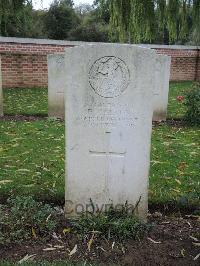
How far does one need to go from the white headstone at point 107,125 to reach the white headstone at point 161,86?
5145 millimetres

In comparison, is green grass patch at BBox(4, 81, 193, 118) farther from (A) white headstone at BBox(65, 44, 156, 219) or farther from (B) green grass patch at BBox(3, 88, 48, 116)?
(A) white headstone at BBox(65, 44, 156, 219)

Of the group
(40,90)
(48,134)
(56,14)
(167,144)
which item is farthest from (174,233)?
(56,14)

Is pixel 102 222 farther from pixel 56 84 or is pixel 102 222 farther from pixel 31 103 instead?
pixel 31 103

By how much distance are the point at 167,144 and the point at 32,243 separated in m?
3.89

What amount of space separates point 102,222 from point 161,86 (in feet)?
18.6

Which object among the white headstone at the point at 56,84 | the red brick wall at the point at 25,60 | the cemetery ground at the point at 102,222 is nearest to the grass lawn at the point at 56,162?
the cemetery ground at the point at 102,222

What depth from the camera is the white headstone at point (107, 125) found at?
3328 millimetres

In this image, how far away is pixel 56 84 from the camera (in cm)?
858

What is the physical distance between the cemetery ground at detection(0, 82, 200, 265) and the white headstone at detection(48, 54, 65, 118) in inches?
27.5

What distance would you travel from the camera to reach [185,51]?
18.9 meters

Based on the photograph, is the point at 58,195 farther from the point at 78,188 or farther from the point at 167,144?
the point at 167,144

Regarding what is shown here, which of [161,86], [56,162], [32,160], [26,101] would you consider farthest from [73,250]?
[26,101]

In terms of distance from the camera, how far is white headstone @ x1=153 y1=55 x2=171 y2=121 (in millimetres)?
8344

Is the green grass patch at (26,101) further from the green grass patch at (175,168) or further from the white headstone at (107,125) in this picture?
the white headstone at (107,125)
